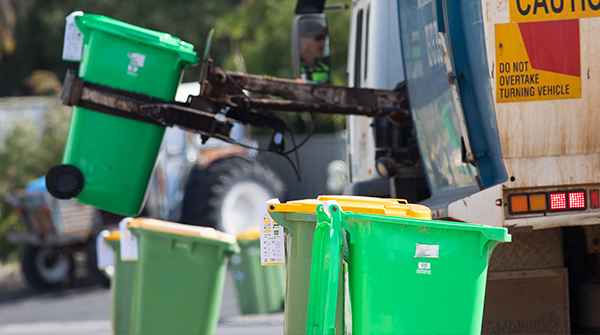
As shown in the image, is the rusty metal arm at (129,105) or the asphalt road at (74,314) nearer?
the rusty metal arm at (129,105)

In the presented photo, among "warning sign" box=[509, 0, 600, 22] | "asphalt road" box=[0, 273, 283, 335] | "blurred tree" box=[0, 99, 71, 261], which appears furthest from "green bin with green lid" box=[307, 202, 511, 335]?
"blurred tree" box=[0, 99, 71, 261]

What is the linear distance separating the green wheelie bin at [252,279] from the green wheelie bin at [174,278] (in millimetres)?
2682

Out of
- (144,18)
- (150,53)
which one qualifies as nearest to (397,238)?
(150,53)

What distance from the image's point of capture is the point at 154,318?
4820 millimetres

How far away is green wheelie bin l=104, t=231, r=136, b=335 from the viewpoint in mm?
5465

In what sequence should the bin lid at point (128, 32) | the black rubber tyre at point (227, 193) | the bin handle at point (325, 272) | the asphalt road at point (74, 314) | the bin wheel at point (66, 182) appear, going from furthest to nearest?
the black rubber tyre at point (227, 193)
the asphalt road at point (74, 314)
the bin lid at point (128, 32)
the bin wheel at point (66, 182)
the bin handle at point (325, 272)

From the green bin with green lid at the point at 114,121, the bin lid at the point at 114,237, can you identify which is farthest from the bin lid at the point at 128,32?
the bin lid at the point at 114,237

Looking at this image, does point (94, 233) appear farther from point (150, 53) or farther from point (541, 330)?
point (541, 330)

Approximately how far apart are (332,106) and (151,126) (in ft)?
3.87

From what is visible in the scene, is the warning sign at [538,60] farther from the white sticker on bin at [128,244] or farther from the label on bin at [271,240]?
the white sticker on bin at [128,244]

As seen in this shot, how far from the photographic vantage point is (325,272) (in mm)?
3002

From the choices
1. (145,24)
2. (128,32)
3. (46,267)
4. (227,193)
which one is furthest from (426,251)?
(145,24)

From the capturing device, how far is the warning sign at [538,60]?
360cm

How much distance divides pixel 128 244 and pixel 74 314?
407 centimetres
